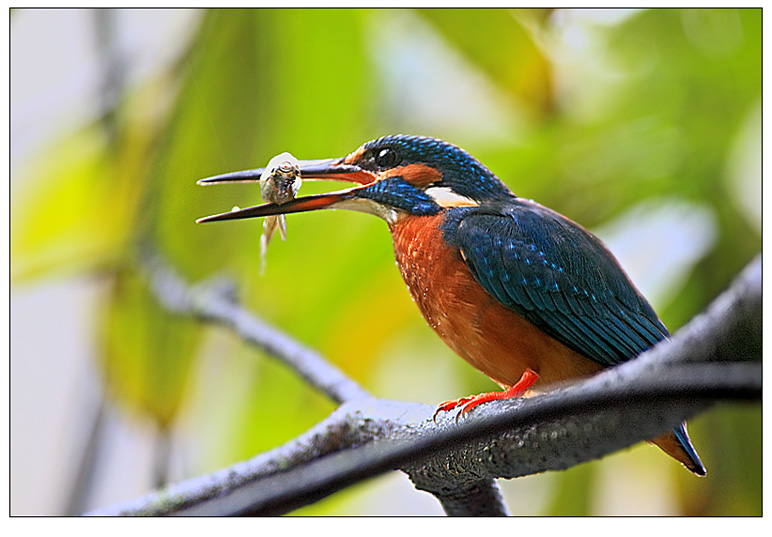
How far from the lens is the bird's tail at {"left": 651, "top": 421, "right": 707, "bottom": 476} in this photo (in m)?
1.13

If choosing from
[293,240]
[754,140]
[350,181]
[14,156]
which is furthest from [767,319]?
[14,156]

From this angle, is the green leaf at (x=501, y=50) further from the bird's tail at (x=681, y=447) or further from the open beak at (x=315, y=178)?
the bird's tail at (x=681, y=447)

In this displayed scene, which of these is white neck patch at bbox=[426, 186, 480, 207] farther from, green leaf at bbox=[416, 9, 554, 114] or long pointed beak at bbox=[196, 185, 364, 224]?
green leaf at bbox=[416, 9, 554, 114]

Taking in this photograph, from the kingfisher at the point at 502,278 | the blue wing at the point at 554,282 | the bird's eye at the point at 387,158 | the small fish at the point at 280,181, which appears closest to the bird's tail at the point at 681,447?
the kingfisher at the point at 502,278

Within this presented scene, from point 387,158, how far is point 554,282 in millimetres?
382

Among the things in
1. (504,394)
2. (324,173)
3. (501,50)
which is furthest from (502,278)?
(501,50)

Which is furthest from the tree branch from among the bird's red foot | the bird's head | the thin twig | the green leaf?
the green leaf

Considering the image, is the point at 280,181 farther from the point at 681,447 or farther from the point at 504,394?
the point at 681,447

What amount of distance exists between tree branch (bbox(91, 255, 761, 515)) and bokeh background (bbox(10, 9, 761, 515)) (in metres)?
0.22

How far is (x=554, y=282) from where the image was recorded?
1171mm

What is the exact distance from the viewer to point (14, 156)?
5.13 ft

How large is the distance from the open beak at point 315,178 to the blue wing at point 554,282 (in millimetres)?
205
